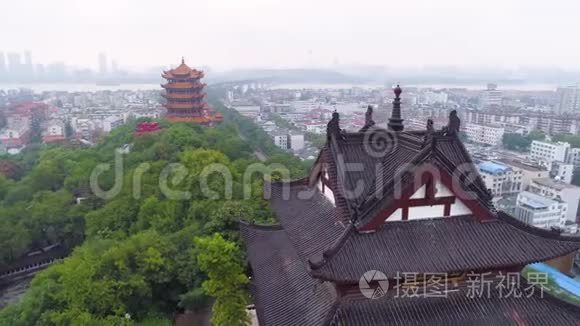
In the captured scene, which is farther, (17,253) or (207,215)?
(17,253)

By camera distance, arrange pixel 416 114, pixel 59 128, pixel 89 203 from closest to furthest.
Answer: pixel 89 203 → pixel 59 128 → pixel 416 114

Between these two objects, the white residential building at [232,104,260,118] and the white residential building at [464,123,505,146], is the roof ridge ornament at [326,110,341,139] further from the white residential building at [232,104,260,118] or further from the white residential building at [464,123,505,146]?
the white residential building at [232,104,260,118]

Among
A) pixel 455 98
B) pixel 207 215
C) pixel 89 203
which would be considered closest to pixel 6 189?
pixel 89 203

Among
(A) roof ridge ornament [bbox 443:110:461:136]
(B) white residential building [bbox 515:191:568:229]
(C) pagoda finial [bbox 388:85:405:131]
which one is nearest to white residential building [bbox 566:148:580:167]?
(B) white residential building [bbox 515:191:568:229]

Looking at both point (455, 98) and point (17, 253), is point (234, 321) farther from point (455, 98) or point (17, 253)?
point (455, 98)

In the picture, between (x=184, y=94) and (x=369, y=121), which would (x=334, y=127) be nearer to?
(x=369, y=121)
